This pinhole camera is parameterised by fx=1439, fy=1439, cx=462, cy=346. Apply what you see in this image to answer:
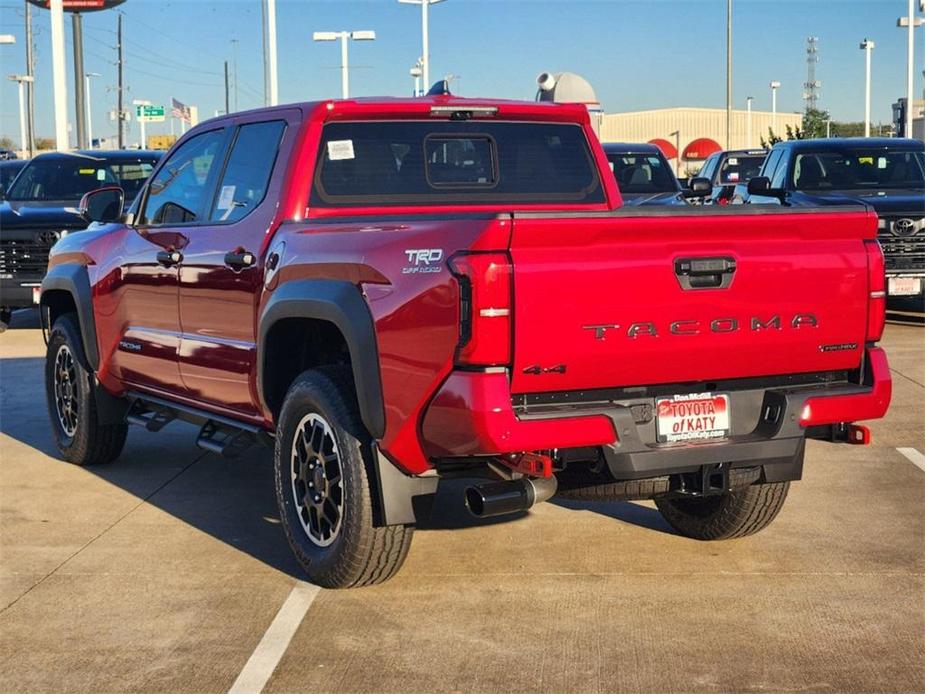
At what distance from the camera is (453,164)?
683cm

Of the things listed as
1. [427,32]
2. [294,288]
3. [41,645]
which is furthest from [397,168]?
[427,32]

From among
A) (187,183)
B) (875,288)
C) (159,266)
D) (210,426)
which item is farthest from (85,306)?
(875,288)

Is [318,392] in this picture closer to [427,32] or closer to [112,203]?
[112,203]

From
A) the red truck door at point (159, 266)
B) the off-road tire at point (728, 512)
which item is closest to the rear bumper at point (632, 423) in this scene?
the off-road tire at point (728, 512)

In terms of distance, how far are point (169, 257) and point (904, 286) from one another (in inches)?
399

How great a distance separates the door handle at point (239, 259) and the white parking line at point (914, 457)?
13.5 ft

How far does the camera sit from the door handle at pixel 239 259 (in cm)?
630

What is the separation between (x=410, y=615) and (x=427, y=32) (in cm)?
3846

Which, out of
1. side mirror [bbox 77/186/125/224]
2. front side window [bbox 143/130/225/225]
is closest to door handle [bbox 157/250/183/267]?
front side window [bbox 143/130/225/225]

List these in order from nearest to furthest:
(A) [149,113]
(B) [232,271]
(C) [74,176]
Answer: (B) [232,271]
(C) [74,176]
(A) [149,113]

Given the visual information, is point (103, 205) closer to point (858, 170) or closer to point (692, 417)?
point (692, 417)

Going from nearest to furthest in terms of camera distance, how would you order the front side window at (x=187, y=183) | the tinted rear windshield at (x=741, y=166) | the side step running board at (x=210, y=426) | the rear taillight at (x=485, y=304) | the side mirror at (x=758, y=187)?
the rear taillight at (x=485, y=304)
the side step running board at (x=210, y=426)
the front side window at (x=187, y=183)
the side mirror at (x=758, y=187)
the tinted rear windshield at (x=741, y=166)

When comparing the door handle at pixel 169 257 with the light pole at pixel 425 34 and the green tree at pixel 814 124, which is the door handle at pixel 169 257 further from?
the green tree at pixel 814 124

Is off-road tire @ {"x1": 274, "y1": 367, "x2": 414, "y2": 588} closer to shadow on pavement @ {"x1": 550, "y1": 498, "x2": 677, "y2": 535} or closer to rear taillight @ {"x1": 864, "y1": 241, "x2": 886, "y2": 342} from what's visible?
shadow on pavement @ {"x1": 550, "y1": 498, "x2": 677, "y2": 535}
